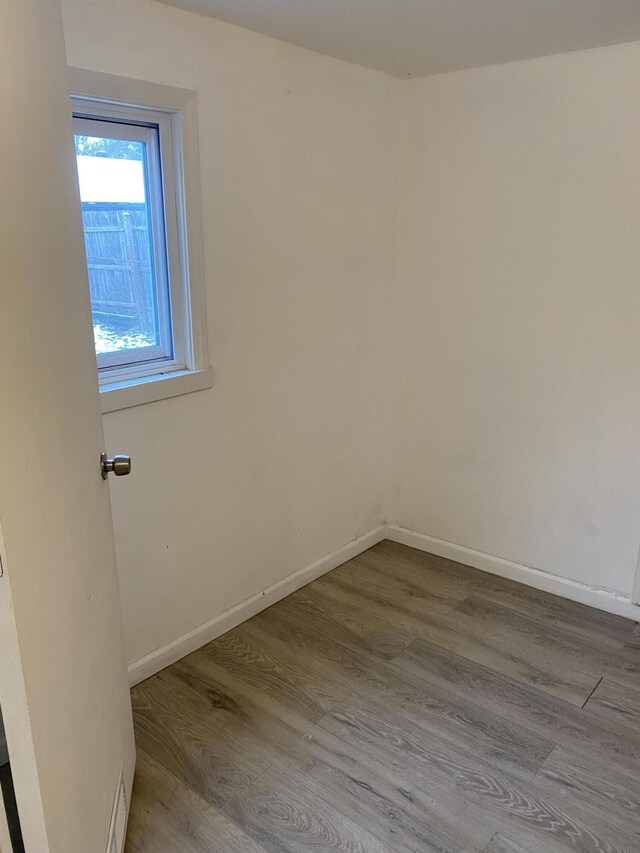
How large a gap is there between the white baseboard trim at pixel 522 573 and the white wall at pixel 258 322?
1.31 feet

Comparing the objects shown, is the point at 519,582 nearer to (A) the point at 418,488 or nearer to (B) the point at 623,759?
(A) the point at 418,488

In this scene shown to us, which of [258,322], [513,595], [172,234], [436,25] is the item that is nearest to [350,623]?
[513,595]

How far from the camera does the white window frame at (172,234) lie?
1.80 meters

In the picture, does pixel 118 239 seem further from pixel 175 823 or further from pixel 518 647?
pixel 518 647

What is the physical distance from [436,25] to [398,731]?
2.12 m

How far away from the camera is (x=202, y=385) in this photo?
217 centimetres

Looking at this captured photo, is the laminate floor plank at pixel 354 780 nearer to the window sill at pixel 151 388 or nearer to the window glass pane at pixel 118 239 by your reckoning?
the window sill at pixel 151 388

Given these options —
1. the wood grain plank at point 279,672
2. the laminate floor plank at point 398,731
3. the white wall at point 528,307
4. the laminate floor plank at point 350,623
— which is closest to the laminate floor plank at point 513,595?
the laminate floor plank at point 398,731

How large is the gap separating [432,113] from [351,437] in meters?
1.36

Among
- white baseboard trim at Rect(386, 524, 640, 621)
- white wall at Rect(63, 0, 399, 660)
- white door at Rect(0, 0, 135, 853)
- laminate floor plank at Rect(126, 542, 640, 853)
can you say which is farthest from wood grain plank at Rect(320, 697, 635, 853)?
white baseboard trim at Rect(386, 524, 640, 621)

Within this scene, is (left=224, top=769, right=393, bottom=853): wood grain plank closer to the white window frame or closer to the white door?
the white door

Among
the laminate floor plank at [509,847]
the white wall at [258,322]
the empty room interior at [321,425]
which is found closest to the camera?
the empty room interior at [321,425]

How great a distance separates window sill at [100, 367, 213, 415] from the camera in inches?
75.2

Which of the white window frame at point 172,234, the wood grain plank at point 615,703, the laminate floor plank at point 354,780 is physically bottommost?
the laminate floor plank at point 354,780
